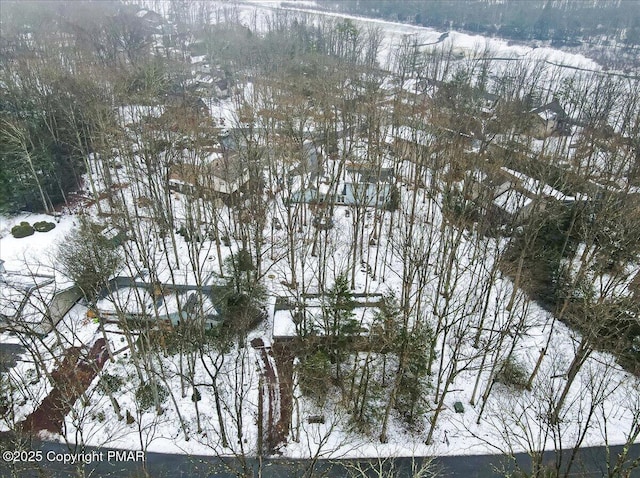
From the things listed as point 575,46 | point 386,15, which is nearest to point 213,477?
point 575,46

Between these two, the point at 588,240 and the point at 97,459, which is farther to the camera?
the point at 588,240

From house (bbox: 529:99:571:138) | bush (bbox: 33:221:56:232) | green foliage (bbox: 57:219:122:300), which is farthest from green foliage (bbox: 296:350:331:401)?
house (bbox: 529:99:571:138)

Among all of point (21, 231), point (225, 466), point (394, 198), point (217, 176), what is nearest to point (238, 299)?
point (225, 466)

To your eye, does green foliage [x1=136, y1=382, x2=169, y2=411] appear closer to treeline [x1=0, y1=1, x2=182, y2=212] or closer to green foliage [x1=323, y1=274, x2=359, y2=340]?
green foliage [x1=323, y1=274, x2=359, y2=340]

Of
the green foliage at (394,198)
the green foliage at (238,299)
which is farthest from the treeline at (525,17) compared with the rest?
the green foliage at (238,299)

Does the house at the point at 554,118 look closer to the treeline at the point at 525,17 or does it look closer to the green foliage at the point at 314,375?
the green foliage at the point at 314,375

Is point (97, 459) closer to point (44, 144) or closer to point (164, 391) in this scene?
point (164, 391)
